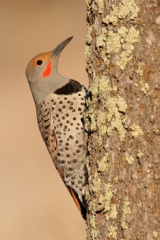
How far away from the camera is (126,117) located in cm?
400

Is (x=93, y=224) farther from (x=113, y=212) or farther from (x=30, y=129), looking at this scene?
(x=30, y=129)

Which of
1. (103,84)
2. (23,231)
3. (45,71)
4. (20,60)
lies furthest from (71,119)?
(20,60)

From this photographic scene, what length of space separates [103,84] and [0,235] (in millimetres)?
4145

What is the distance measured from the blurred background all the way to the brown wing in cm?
186

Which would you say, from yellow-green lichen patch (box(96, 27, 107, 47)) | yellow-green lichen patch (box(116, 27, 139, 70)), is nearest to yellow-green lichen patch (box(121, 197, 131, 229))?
yellow-green lichen patch (box(116, 27, 139, 70))

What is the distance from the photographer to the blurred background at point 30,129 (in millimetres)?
7859

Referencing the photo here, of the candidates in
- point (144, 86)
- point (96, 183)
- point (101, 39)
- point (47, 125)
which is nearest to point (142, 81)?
point (144, 86)

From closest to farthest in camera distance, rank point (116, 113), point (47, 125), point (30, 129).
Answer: point (116, 113) → point (47, 125) → point (30, 129)

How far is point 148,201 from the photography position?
3.93 metres

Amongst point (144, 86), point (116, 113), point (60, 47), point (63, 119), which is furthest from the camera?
point (60, 47)

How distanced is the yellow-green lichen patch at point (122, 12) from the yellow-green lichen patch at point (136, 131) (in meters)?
0.50

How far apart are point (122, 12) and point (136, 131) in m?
0.56

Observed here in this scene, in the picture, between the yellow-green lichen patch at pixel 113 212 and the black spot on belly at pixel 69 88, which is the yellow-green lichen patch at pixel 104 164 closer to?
the yellow-green lichen patch at pixel 113 212

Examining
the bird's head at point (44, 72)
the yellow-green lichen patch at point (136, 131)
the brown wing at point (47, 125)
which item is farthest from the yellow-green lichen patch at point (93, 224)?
the bird's head at point (44, 72)
